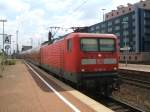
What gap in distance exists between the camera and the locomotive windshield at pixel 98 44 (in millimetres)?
16141

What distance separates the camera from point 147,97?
1764 centimetres

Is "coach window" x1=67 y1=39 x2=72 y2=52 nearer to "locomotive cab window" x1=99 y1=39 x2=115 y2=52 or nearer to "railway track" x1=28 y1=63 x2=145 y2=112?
"locomotive cab window" x1=99 y1=39 x2=115 y2=52

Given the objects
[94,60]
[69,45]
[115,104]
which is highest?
[69,45]

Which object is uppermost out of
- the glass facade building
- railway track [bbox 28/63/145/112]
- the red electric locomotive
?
the glass facade building

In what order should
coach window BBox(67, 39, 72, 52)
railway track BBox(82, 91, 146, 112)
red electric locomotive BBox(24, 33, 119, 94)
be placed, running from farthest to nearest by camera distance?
1. coach window BBox(67, 39, 72, 52)
2. red electric locomotive BBox(24, 33, 119, 94)
3. railway track BBox(82, 91, 146, 112)

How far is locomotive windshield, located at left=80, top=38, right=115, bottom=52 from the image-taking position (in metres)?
16.1

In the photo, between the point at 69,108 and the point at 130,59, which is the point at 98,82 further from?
the point at 130,59

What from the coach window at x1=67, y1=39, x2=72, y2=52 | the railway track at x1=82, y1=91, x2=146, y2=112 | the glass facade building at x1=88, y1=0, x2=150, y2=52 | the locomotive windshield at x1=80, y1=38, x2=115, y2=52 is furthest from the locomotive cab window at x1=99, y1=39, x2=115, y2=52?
the glass facade building at x1=88, y1=0, x2=150, y2=52

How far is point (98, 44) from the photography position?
16.4 meters

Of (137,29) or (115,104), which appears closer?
(115,104)

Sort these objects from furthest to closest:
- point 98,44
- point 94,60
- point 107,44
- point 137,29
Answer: point 137,29 → point 107,44 → point 98,44 → point 94,60

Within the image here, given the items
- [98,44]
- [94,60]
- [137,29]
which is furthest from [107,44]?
[137,29]

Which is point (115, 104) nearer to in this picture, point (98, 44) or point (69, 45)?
point (98, 44)

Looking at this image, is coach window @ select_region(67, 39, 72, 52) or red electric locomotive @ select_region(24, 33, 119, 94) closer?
red electric locomotive @ select_region(24, 33, 119, 94)
